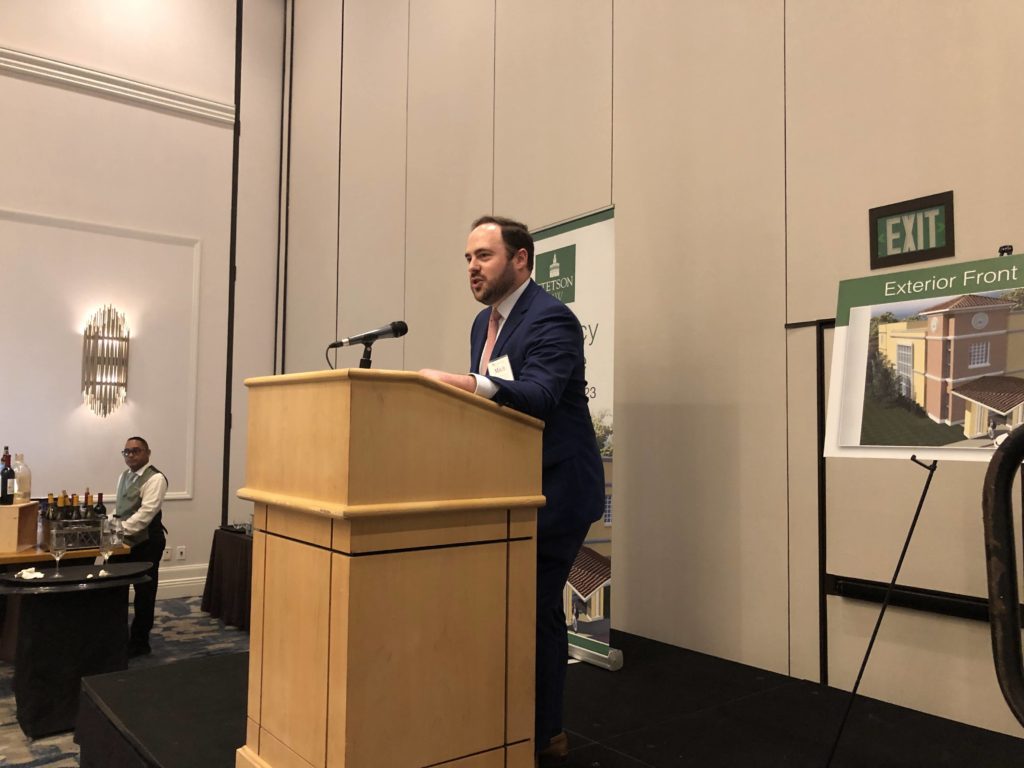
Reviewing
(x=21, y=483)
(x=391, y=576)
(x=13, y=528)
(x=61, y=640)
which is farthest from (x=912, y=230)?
(x=21, y=483)

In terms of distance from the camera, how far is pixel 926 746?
2391 mm

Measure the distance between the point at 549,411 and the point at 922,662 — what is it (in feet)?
5.78

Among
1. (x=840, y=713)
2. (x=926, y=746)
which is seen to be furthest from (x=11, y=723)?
(x=926, y=746)

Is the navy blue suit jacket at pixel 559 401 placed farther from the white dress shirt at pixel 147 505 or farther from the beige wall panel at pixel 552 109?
the white dress shirt at pixel 147 505

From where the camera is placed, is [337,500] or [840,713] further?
[840,713]

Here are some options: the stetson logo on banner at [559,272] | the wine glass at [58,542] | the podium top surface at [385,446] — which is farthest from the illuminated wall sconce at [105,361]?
the podium top surface at [385,446]

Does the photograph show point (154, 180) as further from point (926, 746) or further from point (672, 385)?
point (926, 746)

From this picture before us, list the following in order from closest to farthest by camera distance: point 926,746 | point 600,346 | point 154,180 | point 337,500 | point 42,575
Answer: point 337,500, point 926,746, point 600,346, point 42,575, point 154,180

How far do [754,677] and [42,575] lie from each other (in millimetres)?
3106

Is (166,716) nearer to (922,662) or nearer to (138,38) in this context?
(922,662)

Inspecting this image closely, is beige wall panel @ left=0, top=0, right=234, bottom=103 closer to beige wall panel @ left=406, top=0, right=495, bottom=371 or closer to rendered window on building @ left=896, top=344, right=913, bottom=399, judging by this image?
beige wall panel @ left=406, top=0, right=495, bottom=371

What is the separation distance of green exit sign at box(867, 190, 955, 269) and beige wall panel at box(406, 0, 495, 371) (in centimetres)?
256

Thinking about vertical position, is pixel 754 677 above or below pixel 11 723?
above

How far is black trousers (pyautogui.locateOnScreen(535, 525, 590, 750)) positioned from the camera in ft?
6.76
